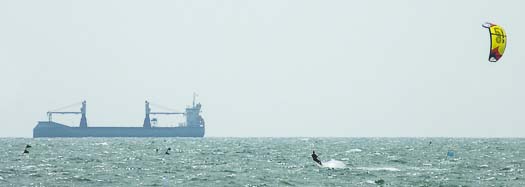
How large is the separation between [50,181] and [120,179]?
4.46 meters

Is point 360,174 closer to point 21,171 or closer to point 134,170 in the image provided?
point 134,170

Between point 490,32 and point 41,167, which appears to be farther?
point 41,167

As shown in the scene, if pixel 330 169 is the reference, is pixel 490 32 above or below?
above

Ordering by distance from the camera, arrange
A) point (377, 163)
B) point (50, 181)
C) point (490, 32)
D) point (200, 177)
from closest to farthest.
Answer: point (490, 32)
point (50, 181)
point (200, 177)
point (377, 163)

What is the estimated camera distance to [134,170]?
7156cm

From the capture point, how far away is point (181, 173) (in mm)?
68312

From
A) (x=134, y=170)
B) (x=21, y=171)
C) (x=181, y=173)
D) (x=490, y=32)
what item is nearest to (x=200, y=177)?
(x=181, y=173)

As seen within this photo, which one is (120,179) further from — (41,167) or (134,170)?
(41,167)

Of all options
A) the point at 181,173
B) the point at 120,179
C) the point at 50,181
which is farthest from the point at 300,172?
the point at 50,181

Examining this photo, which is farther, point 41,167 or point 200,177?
point 41,167

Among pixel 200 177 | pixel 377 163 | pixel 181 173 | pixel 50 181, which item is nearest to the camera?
pixel 50 181

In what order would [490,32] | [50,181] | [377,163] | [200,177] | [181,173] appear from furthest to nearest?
[377,163]
[181,173]
[200,177]
[50,181]
[490,32]

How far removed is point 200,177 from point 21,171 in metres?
13.8

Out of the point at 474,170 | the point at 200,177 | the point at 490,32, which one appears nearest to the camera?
the point at 490,32
